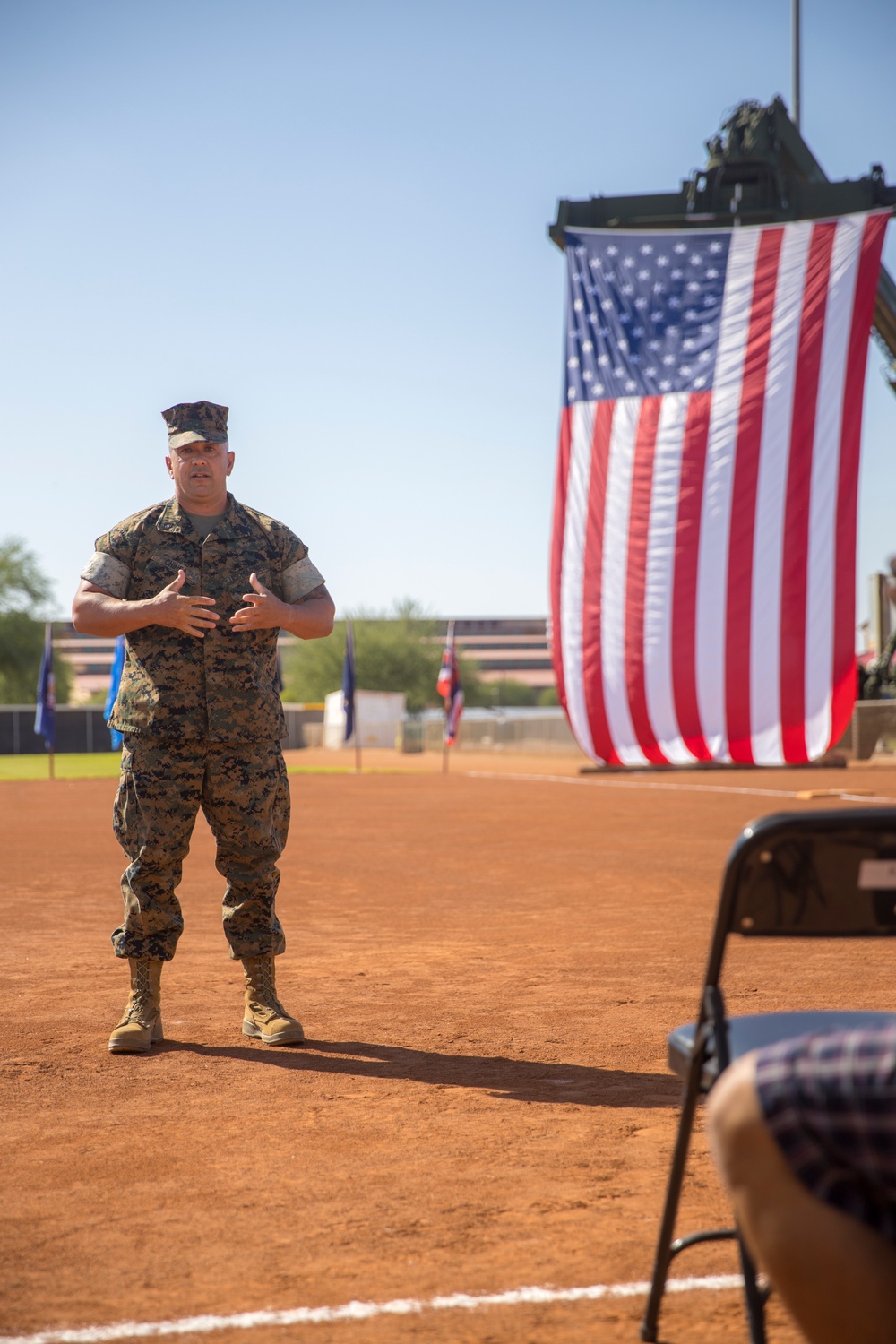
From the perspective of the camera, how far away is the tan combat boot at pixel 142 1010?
163 inches

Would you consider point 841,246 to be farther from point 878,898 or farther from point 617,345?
point 878,898

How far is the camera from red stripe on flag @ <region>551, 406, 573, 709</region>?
46.3 ft

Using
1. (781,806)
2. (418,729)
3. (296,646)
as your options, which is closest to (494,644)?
(296,646)

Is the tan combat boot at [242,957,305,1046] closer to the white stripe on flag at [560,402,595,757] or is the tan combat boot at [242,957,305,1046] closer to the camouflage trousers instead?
the camouflage trousers

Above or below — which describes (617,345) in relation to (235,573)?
above

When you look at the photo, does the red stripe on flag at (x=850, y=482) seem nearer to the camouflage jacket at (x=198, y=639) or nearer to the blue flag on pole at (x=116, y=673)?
the blue flag on pole at (x=116, y=673)

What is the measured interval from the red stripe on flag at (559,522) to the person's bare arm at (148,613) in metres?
10.1

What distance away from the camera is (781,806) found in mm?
14445

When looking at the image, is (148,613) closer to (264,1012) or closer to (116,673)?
(264,1012)

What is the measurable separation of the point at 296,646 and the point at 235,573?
2949 inches

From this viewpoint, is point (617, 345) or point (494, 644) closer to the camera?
point (617, 345)

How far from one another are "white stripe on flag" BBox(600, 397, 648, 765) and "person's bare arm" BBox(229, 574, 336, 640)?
30.5ft

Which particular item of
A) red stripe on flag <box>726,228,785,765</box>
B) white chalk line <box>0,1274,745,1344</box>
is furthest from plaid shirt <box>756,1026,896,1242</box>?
red stripe on flag <box>726,228,785,765</box>

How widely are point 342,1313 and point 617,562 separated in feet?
38.4
